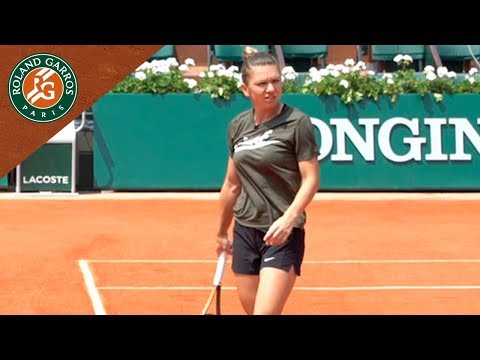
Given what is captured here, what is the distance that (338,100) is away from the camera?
691 inches

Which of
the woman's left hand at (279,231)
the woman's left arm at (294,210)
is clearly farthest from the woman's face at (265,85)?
the woman's left hand at (279,231)

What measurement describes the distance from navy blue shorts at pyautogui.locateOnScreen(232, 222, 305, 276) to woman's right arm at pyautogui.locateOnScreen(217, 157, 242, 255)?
16 centimetres

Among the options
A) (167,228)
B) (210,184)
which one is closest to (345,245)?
(167,228)

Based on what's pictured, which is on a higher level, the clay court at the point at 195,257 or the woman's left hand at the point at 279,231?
the woman's left hand at the point at 279,231

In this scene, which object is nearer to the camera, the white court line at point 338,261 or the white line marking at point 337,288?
the white line marking at point 337,288

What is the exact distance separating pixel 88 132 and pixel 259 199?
13.4m

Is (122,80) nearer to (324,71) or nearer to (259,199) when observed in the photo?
(324,71)

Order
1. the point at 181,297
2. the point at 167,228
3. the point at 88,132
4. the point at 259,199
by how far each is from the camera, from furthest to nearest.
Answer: the point at 88,132 < the point at 167,228 < the point at 181,297 < the point at 259,199

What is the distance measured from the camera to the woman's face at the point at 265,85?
4.86 m

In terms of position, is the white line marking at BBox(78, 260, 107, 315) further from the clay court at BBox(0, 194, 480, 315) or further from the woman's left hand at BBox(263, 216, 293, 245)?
the woman's left hand at BBox(263, 216, 293, 245)

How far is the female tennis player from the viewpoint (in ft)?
15.9

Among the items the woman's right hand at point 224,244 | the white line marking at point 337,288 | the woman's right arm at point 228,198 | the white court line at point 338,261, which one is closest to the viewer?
the woman's right arm at point 228,198

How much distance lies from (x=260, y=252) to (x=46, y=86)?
11857mm

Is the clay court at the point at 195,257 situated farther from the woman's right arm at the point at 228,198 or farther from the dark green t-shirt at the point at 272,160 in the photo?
the dark green t-shirt at the point at 272,160
